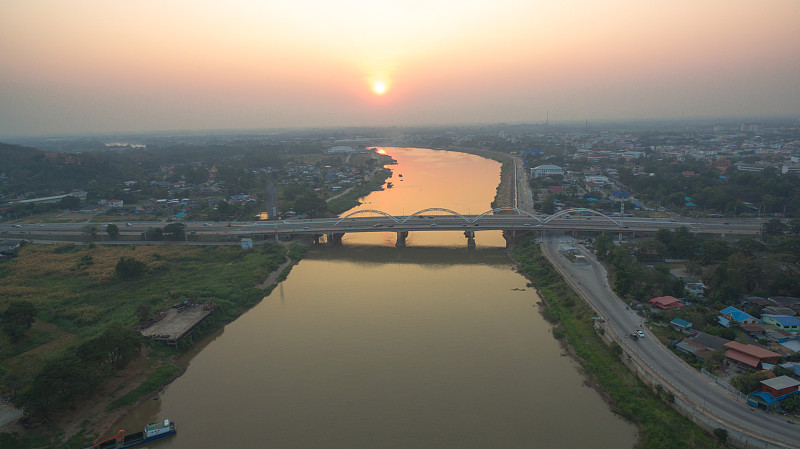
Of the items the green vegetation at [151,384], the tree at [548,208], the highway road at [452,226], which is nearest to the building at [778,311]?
the highway road at [452,226]

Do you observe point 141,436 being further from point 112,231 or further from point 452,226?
point 112,231

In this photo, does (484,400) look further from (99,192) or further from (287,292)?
(99,192)

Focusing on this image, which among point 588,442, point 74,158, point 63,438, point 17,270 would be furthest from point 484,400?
point 74,158

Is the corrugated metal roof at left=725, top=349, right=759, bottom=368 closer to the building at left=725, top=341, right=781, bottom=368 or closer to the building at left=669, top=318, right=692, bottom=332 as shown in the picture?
the building at left=725, top=341, right=781, bottom=368

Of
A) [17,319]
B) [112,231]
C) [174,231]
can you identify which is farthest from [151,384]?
[112,231]

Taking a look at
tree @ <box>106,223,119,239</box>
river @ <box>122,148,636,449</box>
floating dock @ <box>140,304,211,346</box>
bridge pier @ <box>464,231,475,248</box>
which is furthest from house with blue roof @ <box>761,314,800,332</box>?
tree @ <box>106,223,119,239</box>
